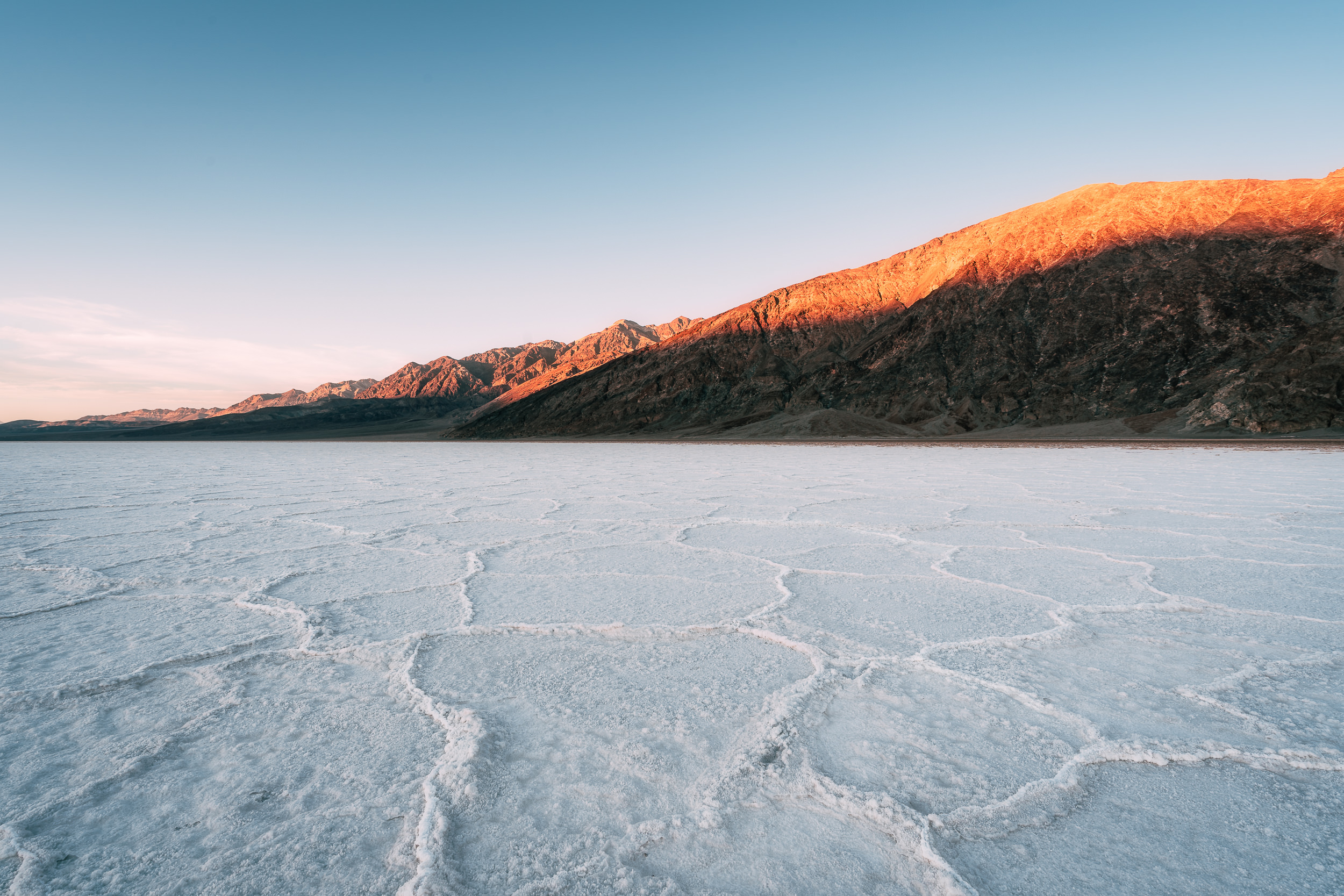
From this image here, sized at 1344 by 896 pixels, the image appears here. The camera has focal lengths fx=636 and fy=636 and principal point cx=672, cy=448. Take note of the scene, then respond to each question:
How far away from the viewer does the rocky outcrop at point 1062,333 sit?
102 feet

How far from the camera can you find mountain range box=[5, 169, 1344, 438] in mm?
31125

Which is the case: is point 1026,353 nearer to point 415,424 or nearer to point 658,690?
point 658,690

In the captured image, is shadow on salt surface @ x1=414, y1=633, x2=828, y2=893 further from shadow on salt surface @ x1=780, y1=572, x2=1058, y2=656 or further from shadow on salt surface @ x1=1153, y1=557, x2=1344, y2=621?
shadow on salt surface @ x1=1153, y1=557, x2=1344, y2=621

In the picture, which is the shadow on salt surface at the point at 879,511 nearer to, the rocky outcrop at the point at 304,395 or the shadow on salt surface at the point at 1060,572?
the shadow on salt surface at the point at 1060,572

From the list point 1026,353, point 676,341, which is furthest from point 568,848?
point 676,341

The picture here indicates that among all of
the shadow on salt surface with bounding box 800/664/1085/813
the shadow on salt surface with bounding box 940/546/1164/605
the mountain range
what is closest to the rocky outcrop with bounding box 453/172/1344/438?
the mountain range

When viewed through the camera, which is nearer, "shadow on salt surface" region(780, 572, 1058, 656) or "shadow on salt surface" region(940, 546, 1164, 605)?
"shadow on salt surface" region(780, 572, 1058, 656)

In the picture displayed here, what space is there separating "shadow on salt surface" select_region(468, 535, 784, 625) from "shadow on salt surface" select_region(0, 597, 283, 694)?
95cm

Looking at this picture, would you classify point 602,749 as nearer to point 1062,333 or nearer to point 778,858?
point 778,858

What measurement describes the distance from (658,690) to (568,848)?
742 millimetres

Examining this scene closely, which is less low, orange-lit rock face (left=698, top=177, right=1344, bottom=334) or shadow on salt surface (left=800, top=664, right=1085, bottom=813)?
orange-lit rock face (left=698, top=177, right=1344, bottom=334)

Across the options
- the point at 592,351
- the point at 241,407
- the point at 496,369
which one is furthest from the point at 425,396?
the point at 241,407

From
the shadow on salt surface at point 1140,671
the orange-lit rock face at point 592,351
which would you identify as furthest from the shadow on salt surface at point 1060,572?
the orange-lit rock face at point 592,351

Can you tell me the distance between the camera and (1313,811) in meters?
1.32
